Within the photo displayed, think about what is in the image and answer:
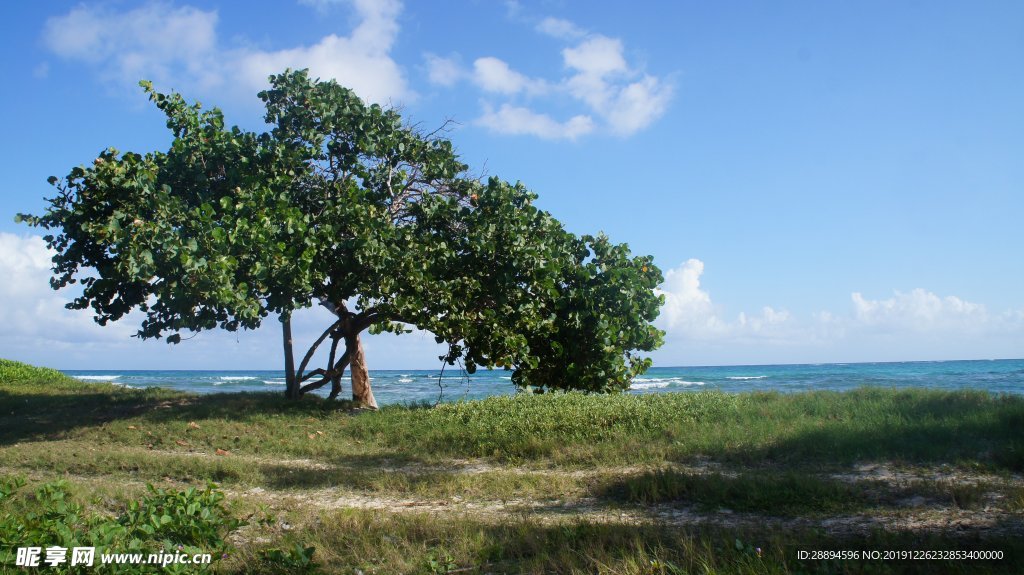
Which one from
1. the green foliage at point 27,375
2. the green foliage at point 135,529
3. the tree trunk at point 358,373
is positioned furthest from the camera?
the green foliage at point 27,375

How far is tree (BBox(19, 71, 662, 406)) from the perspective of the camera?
39.2 ft

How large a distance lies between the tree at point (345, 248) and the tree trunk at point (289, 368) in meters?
0.17

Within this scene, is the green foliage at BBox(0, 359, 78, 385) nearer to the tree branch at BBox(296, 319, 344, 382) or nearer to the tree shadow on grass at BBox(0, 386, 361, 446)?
the tree shadow on grass at BBox(0, 386, 361, 446)

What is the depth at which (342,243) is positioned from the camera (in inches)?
529

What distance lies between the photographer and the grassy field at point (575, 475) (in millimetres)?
5352

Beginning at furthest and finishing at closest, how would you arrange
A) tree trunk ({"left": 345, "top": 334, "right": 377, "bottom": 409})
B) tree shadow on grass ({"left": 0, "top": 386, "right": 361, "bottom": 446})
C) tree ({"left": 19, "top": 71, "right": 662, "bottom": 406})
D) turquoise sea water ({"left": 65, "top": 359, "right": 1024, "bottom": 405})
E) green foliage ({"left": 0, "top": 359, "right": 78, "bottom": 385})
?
Result: turquoise sea water ({"left": 65, "top": 359, "right": 1024, "bottom": 405}) → green foliage ({"left": 0, "top": 359, "right": 78, "bottom": 385}) → tree trunk ({"left": 345, "top": 334, "right": 377, "bottom": 409}) → tree shadow on grass ({"left": 0, "top": 386, "right": 361, "bottom": 446}) → tree ({"left": 19, "top": 71, "right": 662, "bottom": 406})

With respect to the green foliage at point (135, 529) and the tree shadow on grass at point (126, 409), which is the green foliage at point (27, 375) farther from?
the green foliage at point (135, 529)

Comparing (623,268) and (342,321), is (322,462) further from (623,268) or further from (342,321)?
(623,268)

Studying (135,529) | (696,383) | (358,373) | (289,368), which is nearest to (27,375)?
(289,368)

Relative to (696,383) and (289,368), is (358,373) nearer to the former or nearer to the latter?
(289,368)

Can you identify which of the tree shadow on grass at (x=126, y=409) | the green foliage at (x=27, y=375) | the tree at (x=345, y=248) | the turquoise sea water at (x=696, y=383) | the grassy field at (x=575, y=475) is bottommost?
the turquoise sea water at (x=696, y=383)

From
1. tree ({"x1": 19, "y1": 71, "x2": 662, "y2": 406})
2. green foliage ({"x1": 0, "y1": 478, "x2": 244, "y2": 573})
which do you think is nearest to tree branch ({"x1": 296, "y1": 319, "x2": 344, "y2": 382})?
A: tree ({"x1": 19, "y1": 71, "x2": 662, "y2": 406})

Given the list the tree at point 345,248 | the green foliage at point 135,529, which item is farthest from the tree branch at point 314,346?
the green foliage at point 135,529

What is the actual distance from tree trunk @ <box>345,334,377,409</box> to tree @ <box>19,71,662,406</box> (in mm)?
37
